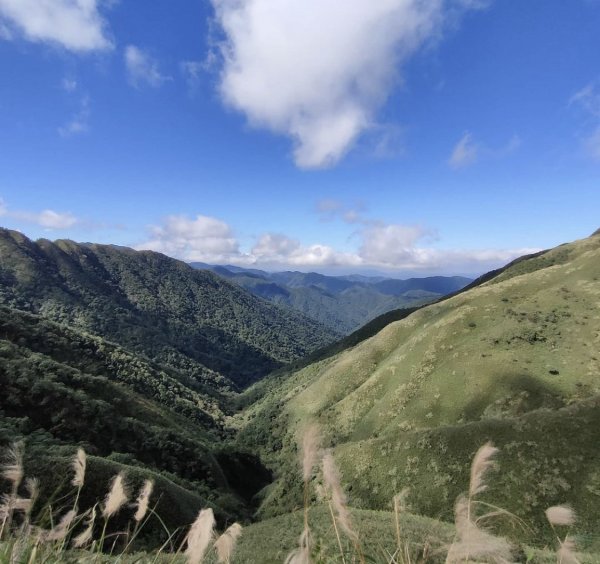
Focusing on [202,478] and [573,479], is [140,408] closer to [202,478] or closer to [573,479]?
[202,478]

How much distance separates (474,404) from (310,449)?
287ft

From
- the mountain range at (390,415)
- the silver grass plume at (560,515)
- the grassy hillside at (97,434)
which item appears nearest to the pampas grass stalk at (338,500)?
the silver grass plume at (560,515)

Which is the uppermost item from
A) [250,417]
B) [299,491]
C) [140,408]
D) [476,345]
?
[476,345]

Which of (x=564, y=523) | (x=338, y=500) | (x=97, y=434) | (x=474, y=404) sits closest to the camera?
(x=564, y=523)

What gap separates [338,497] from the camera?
146 inches

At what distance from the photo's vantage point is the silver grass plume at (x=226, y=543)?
4227 mm

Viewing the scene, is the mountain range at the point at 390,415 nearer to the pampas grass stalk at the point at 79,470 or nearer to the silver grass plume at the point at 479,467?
the pampas grass stalk at the point at 79,470

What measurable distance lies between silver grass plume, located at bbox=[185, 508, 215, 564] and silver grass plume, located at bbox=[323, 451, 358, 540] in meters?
1.27

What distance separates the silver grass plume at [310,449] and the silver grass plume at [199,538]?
3.64 ft

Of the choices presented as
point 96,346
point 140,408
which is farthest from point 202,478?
point 96,346

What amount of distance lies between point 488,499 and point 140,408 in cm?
7429

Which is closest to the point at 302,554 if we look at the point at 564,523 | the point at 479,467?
the point at 479,467

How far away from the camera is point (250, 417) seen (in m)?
162

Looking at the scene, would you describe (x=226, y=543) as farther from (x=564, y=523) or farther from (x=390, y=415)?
(x=390, y=415)
